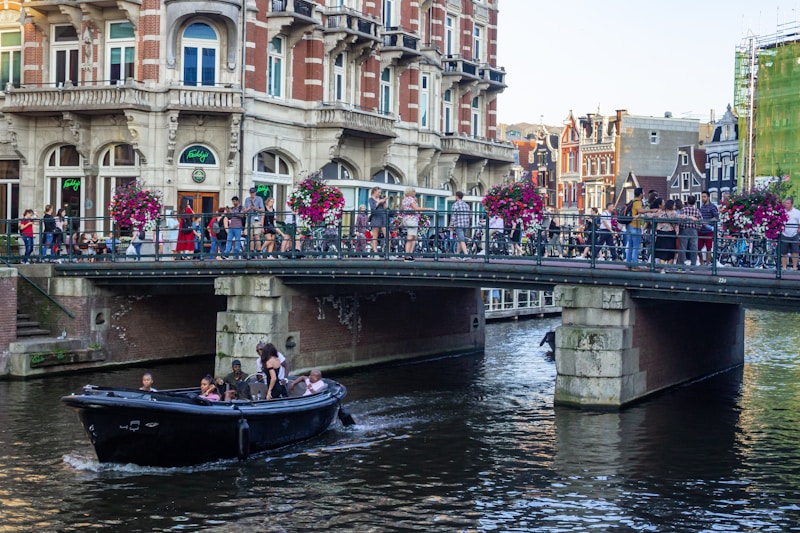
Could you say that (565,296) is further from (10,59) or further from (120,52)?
(10,59)

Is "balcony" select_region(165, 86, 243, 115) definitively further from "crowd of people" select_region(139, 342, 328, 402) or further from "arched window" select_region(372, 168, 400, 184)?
"crowd of people" select_region(139, 342, 328, 402)

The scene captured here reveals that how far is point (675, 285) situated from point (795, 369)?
11.6 m

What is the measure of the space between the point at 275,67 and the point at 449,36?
13.4 m

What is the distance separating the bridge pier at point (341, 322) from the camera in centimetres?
2936

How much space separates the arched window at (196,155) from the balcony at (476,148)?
592 inches

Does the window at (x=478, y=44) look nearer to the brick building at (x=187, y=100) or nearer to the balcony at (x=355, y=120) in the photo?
the brick building at (x=187, y=100)

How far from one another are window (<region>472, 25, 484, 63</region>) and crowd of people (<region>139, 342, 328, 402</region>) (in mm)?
34943

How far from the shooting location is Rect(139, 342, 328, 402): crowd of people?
20.9m

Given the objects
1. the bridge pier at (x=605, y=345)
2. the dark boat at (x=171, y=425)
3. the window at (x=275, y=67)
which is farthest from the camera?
the window at (x=275, y=67)

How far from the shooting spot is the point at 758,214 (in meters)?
26.6

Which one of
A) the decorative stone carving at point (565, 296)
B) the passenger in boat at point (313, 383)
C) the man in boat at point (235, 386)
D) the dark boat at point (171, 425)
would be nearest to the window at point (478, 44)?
the decorative stone carving at point (565, 296)

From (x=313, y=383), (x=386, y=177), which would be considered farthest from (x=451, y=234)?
(x=386, y=177)

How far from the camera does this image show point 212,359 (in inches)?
1390

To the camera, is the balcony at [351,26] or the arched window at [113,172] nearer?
the arched window at [113,172]
